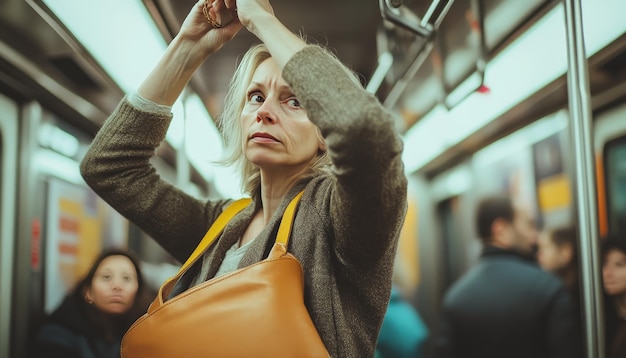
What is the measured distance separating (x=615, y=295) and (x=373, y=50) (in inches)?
78.3

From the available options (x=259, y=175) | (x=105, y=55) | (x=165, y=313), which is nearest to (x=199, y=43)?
(x=259, y=175)

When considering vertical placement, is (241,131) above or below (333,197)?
above

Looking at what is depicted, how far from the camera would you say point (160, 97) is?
1225 millimetres

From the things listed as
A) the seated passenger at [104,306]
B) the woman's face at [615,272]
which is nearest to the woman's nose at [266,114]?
the seated passenger at [104,306]

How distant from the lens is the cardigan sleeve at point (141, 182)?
4.00ft

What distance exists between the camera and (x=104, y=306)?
58.8 inches

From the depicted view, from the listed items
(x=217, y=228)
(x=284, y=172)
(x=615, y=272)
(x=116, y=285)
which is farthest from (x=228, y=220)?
(x=615, y=272)

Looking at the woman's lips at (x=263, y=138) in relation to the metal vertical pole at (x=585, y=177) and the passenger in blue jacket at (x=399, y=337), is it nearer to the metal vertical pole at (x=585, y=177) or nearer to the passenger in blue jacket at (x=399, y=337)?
the metal vertical pole at (x=585, y=177)

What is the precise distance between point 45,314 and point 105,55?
124cm

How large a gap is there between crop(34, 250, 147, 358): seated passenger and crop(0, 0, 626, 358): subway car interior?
1.22ft

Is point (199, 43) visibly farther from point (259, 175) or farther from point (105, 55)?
point (105, 55)

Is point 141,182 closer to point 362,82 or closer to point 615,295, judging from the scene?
point 362,82

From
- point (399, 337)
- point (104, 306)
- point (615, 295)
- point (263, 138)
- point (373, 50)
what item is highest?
point (373, 50)

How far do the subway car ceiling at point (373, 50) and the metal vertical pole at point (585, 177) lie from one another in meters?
0.21
